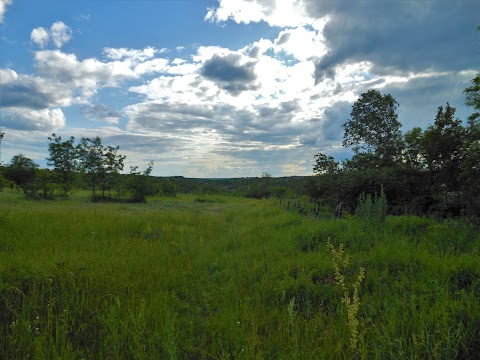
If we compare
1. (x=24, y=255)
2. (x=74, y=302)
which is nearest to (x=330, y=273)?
(x=74, y=302)

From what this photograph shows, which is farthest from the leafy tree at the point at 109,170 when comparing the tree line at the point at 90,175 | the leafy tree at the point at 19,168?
the leafy tree at the point at 19,168

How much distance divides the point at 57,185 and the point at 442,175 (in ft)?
103

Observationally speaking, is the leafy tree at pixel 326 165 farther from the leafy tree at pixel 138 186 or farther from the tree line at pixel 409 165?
the leafy tree at pixel 138 186

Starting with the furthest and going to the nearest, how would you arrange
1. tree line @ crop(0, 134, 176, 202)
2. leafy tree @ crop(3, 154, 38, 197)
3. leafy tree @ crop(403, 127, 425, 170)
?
leafy tree @ crop(3, 154, 38, 197), tree line @ crop(0, 134, 176, 202), leafy tree @ crop(403, 127, 425, 170)

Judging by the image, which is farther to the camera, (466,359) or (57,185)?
(57,185)

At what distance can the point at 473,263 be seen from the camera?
470 centimetres

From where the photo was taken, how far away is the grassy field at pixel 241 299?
3.10 meters

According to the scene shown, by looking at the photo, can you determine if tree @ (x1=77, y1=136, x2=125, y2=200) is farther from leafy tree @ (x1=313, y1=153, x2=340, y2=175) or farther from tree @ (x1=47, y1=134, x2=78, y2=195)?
leafy tree @ (x1=313, y1=153, x2=340, y2=175)

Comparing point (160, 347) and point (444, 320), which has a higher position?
point (444, 320)

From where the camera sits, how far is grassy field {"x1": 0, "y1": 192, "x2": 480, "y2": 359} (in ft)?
10.2

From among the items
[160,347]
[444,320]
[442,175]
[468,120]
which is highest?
[468,120]

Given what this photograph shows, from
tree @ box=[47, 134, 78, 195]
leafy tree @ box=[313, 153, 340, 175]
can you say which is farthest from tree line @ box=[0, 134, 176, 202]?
leafy tree @ box=[313, 153, 340, 175]

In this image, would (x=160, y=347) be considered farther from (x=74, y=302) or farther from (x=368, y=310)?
(x=368, y=310)

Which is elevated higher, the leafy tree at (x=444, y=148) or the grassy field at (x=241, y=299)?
the leafy tree at (x=444, y=148)
